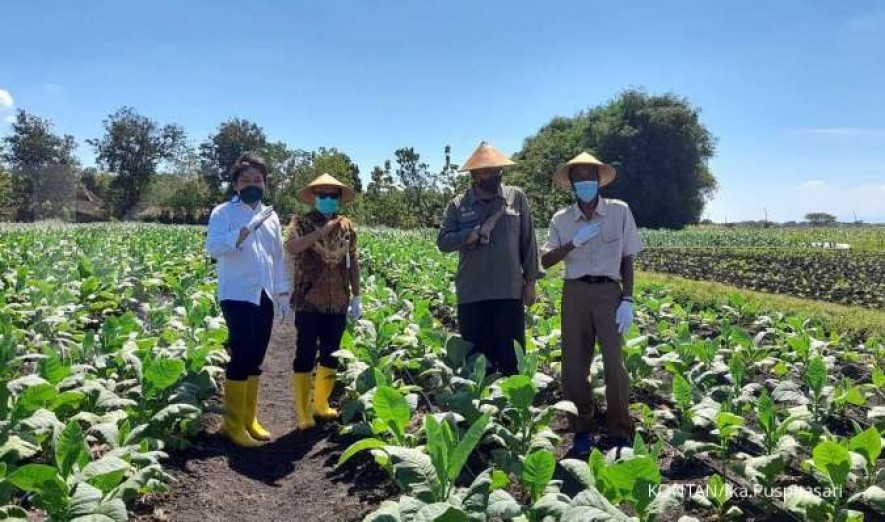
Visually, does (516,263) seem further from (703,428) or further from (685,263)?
(685,263)

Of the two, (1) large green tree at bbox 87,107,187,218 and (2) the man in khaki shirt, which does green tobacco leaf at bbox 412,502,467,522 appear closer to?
(2) the man in khaki shirt

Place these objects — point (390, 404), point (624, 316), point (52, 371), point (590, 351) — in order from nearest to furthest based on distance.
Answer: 1. point (390, 404)
2. point (52, 371)
3. point (624, 316)
4. point (590, 351)

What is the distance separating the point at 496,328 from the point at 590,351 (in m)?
0.69

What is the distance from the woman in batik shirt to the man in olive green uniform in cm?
82

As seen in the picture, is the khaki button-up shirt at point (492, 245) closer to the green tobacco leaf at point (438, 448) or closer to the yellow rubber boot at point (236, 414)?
the yellow rubber boot at point (236, 414)

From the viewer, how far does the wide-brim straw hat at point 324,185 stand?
195 inches

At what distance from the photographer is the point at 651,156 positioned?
50531mm

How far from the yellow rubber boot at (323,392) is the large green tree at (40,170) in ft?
194

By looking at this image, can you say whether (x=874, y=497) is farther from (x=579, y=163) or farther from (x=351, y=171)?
(x=351, y=171)

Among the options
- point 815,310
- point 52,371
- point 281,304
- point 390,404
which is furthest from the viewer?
point 815,310

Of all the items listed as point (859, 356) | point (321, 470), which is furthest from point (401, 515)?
point (859, 356)

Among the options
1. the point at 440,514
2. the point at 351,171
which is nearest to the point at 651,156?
the point at 351,171

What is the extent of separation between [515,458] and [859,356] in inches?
185

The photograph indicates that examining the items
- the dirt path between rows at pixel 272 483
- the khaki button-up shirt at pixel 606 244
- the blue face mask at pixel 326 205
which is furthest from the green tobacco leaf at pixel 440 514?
the blue face mask at pixel 326 205
